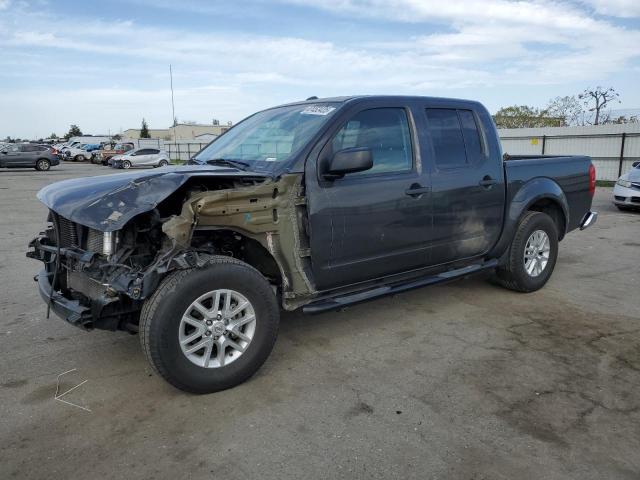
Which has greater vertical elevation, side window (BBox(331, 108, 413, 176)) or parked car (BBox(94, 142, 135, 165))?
side window (BBox(331, 108, 413, 176))

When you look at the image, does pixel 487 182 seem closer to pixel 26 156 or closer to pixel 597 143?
pixel 597 143

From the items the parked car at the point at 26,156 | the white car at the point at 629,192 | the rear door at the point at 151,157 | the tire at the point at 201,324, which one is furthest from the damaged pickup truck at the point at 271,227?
the rear door at the point at 151,157

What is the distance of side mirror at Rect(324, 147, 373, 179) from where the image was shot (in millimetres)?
3656

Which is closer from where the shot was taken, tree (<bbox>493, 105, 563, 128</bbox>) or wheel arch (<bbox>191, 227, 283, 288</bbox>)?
wheel arch (<bbox>191, 227, 283, 288</bbox>)

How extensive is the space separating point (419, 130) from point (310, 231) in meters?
1.42

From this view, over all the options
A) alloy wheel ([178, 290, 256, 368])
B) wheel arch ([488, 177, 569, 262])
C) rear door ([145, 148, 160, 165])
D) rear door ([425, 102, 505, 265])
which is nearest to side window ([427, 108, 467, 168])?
rear door ([425, 102, 505, 265])

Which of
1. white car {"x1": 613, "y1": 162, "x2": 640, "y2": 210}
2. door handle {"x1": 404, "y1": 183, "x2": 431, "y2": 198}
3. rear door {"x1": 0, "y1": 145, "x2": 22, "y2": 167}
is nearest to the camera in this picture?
door handle {"x1": 404, "y1": 183, "x2": 431, "y2": 198}

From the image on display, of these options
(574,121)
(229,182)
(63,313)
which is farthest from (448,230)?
(574,121)

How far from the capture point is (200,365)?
134 inches

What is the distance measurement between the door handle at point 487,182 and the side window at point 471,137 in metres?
0.18

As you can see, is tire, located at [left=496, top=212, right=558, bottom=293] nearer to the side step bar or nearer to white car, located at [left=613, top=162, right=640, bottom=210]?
the side step bar

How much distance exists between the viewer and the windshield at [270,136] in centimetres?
399

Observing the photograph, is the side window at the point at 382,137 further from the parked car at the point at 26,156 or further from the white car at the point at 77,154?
A: the white car at the point at 77,154

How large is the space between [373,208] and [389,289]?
72 centimetres
